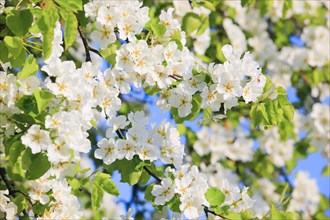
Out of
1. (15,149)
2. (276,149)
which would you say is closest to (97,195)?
(15,149)

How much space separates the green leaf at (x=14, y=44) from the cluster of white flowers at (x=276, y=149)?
3133 mm

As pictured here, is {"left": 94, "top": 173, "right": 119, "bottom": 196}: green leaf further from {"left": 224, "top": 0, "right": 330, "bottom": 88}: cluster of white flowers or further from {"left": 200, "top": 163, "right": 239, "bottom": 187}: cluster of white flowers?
{"left": 224, "top": 0, "right": 330, "bottom": 88}: cluster of white flowers

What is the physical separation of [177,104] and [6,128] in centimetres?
49

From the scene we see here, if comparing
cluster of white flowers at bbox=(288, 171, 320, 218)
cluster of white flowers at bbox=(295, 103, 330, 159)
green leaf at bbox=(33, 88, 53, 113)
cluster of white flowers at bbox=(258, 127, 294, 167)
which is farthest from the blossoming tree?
cluster of white flowers at bbox=(288, 171, 320, 218)

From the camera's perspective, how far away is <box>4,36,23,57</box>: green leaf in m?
1.75

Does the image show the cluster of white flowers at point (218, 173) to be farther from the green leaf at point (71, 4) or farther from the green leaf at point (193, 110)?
the green leaf at point (71, 4)

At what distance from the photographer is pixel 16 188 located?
2.20 m

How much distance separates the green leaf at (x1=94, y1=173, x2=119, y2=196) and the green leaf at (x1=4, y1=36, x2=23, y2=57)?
0.46 m

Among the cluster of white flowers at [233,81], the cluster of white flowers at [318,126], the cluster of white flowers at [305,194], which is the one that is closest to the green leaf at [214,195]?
the cluster of white flowers at [233,81]

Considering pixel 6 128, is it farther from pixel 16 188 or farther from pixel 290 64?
pixel 290 64

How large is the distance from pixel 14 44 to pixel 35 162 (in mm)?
293

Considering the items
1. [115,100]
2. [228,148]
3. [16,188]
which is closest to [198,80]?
[115,100]

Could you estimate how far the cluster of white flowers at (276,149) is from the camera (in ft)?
15.6

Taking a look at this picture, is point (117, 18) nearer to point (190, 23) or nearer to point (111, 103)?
point (111, 103)
